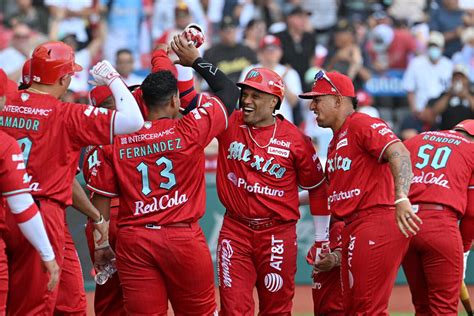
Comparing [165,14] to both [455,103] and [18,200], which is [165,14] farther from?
[18,200]

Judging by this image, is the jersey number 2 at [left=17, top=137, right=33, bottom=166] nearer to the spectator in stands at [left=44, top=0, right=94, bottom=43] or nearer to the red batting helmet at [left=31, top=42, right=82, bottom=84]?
the red batting helmet at [left=31, top=42, right=82, bottom=84]

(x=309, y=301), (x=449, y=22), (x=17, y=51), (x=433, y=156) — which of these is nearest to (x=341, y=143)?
(x=433, y=156)

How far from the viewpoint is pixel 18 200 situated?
6668 mm

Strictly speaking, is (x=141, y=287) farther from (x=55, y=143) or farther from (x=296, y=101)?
(x=296, y=101)

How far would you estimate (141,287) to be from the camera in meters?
7.66

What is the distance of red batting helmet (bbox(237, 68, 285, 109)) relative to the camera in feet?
27.8

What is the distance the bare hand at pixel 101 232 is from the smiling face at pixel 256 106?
152 cm

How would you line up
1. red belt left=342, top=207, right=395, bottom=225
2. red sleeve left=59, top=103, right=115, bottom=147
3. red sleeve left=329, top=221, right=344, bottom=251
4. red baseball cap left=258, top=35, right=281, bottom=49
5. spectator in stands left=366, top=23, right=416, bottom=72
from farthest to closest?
spectator in stands left=366, top=23, right=416, bottom=72 → red baseball cap left=258, top=35, right=281, bottom=49 → red sleeve left=329, top=221, right=344, bottom=251 → red belt left=342, top=207, right=395, bottom=225 → red sleeve left=59, top=103, right=115, bottom=147

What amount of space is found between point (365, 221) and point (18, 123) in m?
2.87

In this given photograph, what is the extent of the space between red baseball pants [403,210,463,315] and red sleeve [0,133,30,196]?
3.50 meters

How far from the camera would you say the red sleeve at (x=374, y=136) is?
7828mm

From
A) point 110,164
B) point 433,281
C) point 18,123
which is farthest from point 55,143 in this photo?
point 433,281

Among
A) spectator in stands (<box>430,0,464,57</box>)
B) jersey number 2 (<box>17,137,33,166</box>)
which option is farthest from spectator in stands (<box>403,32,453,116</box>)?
jersey number 2 (<box>17,137,33,166</box>)

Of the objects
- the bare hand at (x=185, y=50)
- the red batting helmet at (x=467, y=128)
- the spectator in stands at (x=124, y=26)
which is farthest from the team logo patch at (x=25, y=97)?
the spectator in stands at (x=124, y=26)
